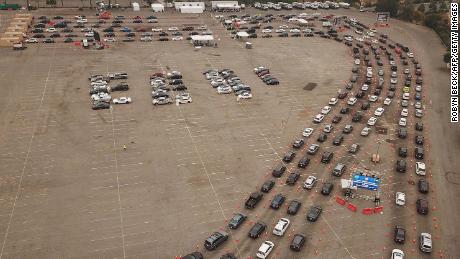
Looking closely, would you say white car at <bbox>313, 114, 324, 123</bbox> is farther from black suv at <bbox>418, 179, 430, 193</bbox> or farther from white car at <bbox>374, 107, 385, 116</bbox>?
black suv at <bbox>418, 179, 430, 193</bbox>

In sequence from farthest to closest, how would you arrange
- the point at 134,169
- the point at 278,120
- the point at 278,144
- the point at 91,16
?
the point at 91,16 < the point at 278,120 < the point at 278,144 < the point at 134,169

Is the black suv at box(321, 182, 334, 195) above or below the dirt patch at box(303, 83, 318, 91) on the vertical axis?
below

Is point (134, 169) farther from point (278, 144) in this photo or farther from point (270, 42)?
point (270, 42)

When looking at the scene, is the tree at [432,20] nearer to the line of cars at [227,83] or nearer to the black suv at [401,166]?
the line of cars at [227,83]

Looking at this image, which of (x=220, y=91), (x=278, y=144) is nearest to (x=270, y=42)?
(x=220, y=91)

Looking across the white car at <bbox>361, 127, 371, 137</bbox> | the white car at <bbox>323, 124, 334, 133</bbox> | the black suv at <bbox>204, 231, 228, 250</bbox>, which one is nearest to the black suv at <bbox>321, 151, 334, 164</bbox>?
the white car at <bbox>323, 124, 334, 133</bbox>
